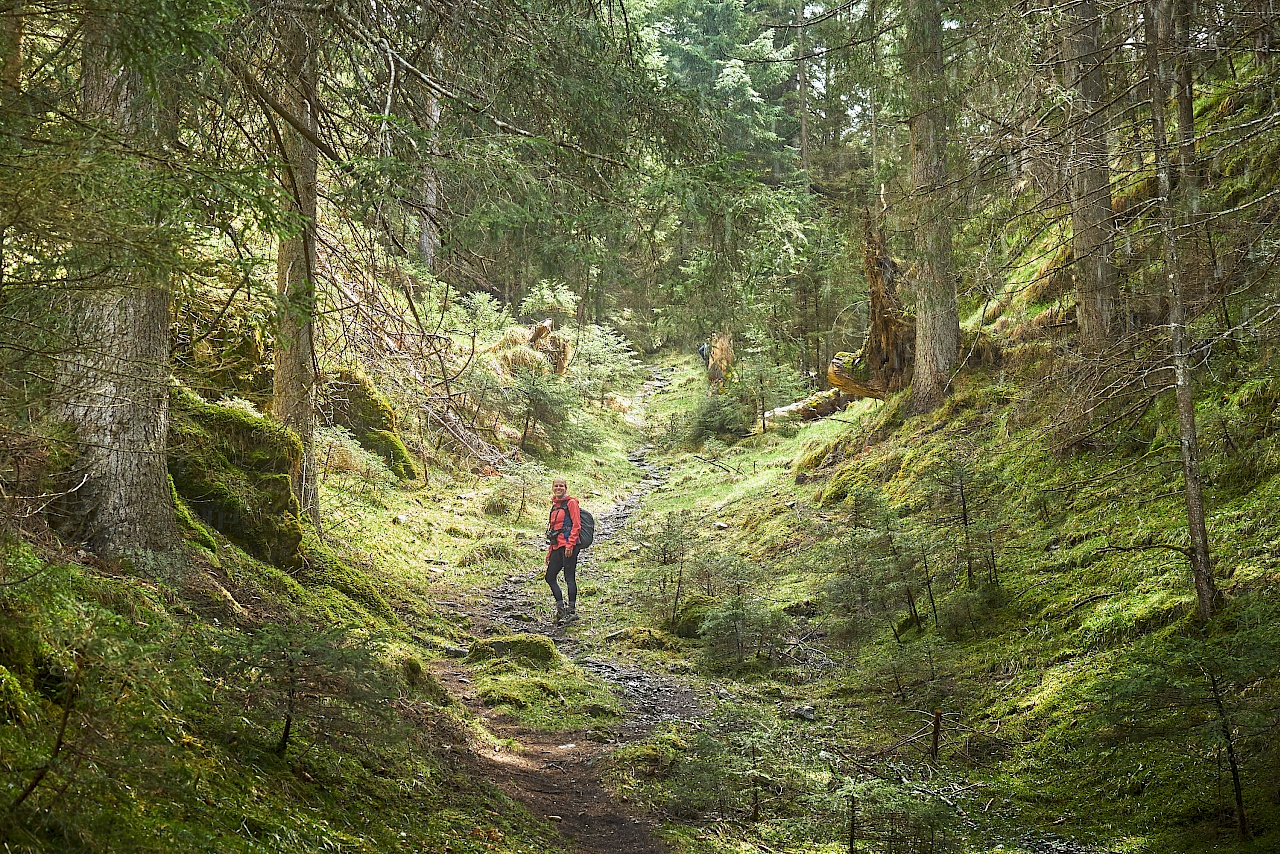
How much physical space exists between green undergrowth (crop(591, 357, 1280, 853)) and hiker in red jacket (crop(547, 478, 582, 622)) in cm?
73

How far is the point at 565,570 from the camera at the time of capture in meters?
11.1

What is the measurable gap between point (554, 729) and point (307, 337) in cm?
452

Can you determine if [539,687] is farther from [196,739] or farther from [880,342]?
[880,342]

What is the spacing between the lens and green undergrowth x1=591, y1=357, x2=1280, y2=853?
4.84 metres

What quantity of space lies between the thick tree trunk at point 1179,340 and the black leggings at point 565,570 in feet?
23.4

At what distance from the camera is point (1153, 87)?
5711 millimetres

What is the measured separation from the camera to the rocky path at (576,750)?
17.1 feet

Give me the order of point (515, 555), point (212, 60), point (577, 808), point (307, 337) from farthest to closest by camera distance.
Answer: point (515, 555), point (307, 337), point (577, 808), point (212, 60)

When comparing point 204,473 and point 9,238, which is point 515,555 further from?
point 9,238

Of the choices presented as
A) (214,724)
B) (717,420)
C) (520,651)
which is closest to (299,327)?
(520,651)

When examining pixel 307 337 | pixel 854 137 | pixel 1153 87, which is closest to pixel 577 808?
pixel 307 337

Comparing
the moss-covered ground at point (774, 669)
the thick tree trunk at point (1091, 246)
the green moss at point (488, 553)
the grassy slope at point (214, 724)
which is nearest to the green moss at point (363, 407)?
the moss-covered ground at point (774, 669)

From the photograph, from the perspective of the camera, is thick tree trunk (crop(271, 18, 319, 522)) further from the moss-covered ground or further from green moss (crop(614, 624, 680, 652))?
green moss (crop(614, 624, 680, 652))

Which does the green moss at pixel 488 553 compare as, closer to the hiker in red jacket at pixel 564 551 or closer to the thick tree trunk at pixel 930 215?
the hiker in red jacket at pixel 564 551
